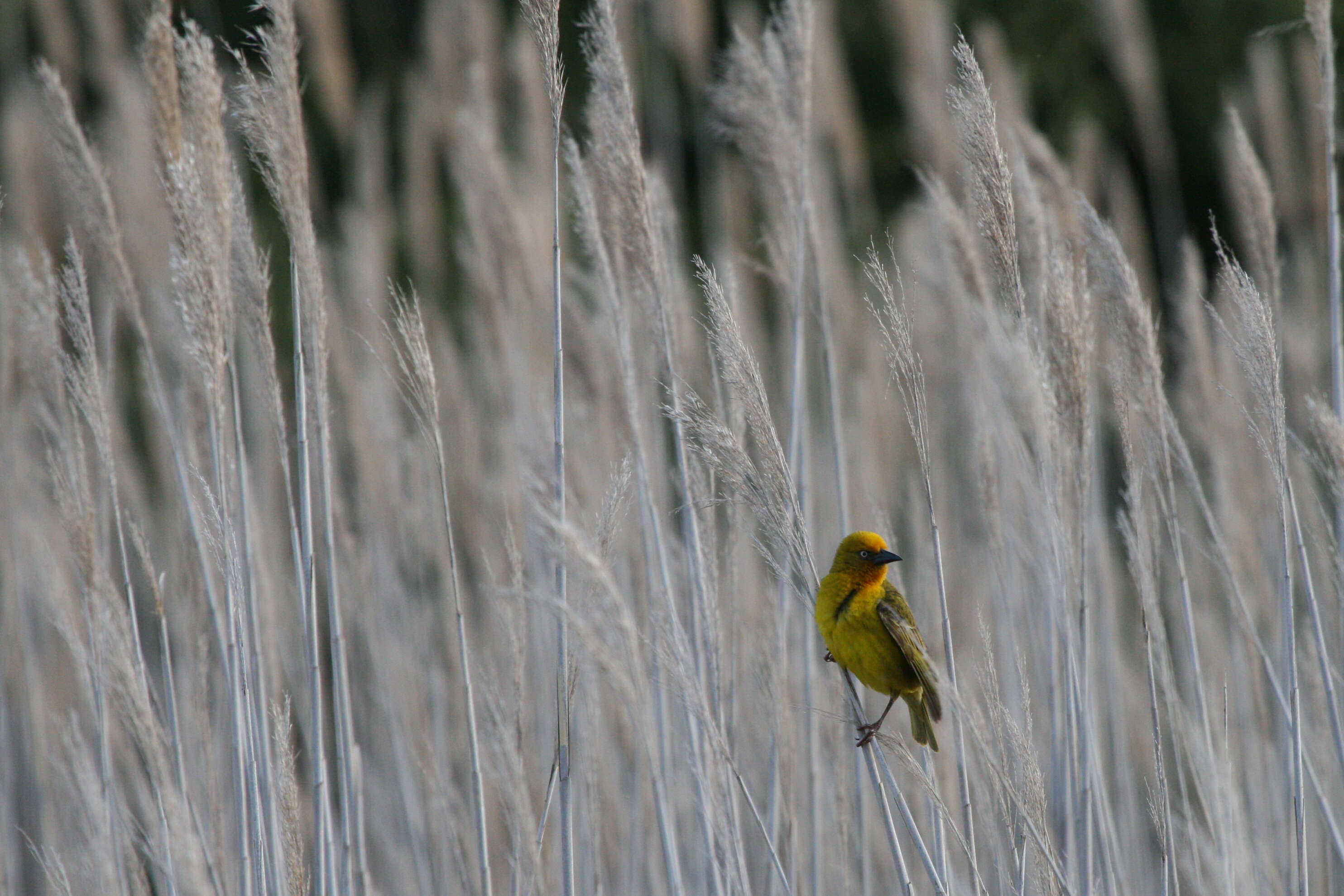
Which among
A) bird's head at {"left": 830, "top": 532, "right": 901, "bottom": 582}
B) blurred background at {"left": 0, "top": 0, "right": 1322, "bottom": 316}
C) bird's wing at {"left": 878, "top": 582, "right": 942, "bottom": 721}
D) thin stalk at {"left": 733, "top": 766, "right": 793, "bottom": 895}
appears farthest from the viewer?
blurred background at {"left": 0, "top": 0, "right": 1322, "bottom": 316}

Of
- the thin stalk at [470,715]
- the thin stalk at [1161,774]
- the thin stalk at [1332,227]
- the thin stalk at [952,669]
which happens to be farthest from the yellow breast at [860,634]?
the thin stalk at [1332,227]

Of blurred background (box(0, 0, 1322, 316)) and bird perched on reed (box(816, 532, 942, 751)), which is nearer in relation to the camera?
bird perched on reed (box(816, 532, 942, 751))

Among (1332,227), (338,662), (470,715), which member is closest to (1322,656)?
(1332,227)

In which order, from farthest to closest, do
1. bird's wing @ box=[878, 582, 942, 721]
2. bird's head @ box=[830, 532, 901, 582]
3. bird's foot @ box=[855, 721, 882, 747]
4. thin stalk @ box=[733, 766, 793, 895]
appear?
bird's head @ box=[830, 532, 901, 582] → bird's wing @ box=[878, 582, 942, 721] → bird's foot @ box=[855, 721, 882, 747] → thin stalk @ box=[733, 766, 793, 895]

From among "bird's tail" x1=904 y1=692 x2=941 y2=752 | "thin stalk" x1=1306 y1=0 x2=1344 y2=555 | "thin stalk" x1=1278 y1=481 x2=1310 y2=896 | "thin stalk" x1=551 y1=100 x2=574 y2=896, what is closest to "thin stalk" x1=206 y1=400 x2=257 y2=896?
"thin stalk" x1=551 y1=100 x2=574 y2=896

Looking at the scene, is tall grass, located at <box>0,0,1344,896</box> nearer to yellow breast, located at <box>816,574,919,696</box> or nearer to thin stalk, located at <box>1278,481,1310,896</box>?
thin stalk, located at <box>1278,481,1310,896</box>

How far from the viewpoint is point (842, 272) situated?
480 centimetres

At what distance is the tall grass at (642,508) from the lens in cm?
188

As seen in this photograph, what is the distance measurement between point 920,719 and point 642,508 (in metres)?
0.77

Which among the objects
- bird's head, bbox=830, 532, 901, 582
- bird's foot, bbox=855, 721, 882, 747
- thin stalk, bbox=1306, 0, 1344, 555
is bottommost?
bird's foot, bbox=855, 721, 882, 747

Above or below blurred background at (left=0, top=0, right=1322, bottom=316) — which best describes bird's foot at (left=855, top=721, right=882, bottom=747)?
below

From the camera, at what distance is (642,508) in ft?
8.38

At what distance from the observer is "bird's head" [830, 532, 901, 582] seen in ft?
7.22

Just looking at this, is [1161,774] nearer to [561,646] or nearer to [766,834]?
[766,834]
